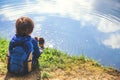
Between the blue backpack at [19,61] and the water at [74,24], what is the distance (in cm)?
357

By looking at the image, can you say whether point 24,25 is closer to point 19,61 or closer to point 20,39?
point 20,39

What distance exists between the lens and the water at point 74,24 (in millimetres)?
10522

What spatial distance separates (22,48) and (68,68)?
1.50m

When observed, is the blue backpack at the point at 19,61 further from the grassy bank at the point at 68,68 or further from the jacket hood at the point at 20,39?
the grassy bank at the point at 68,68

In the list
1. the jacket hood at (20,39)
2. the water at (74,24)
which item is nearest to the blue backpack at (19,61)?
the jacket hood at (20,39)

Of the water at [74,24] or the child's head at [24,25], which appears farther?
the water at [74,24]

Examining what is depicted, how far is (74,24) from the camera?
41.9 ft

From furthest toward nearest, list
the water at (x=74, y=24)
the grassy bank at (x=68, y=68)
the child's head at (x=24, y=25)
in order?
the water at (x=74, y=24) < the grassy bank at (x=68, y=68) < the child's head at (x=24, y=25)

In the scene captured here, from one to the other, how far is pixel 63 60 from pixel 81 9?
761 centimetres

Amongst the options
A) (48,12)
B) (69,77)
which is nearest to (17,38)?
(69,77)

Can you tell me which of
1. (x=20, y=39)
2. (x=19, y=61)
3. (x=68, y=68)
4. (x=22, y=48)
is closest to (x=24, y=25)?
(x=20, y=39)

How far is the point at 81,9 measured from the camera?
1470 cm

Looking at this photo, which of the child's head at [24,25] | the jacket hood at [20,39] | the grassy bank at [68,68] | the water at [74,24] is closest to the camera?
the child's head at [24,25]

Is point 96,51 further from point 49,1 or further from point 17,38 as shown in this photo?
point 49,1
